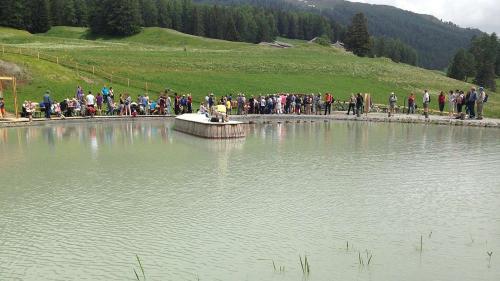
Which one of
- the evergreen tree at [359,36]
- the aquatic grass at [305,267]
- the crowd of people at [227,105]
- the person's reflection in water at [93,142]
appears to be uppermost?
the evergreen tree at [359,36]

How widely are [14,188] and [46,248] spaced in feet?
19.0

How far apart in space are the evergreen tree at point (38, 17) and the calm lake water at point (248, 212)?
99580 millimetres

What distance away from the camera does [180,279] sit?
9.14 m

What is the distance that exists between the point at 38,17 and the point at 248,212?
115 metres

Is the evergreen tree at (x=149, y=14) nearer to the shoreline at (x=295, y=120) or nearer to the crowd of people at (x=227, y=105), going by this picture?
the crowd of people at (x=227, y=105)

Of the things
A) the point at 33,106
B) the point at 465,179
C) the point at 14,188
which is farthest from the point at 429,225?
the point at 33,106

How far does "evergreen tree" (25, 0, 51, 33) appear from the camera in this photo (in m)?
113

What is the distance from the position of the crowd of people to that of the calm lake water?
13181 mm

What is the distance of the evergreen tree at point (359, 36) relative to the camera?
420 ft

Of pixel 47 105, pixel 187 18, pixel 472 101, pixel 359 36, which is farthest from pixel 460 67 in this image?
pixel 47 105

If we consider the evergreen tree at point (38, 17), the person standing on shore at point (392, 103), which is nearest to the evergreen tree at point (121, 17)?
the evergreen tree at point (38, 17)

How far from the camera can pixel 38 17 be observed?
113688 mm

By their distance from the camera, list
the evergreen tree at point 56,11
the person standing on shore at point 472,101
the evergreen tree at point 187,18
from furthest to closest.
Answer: the evergreen tree at point 187,18 → the evergreen tree at point 56,11 → the person standing on shore at point 472,101

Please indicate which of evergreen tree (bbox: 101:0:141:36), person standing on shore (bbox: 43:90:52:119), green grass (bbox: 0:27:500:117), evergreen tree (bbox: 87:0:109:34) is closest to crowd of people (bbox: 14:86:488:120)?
person standing on shore (bbox: 43:90:52:119)
